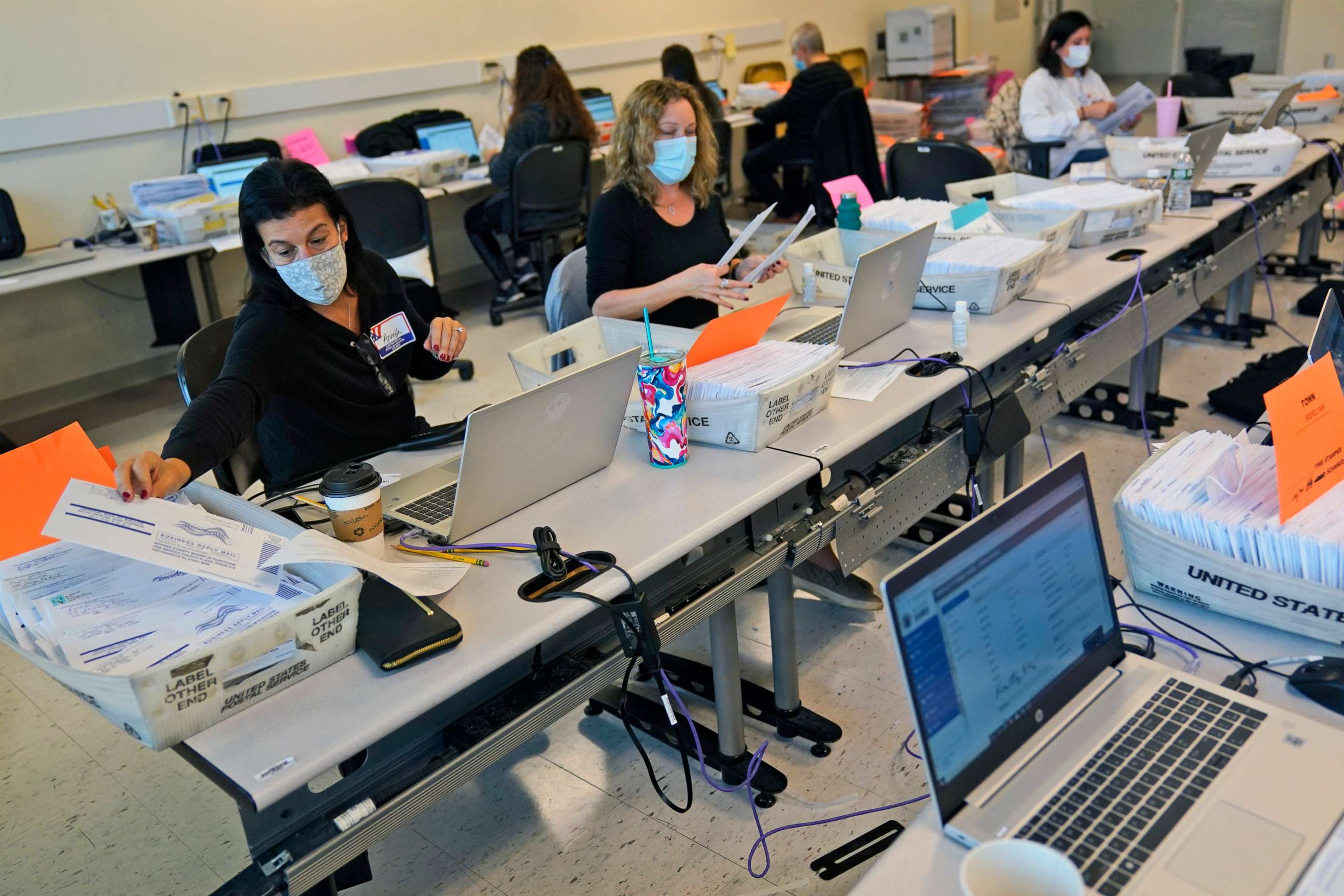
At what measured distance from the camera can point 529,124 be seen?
193 inches

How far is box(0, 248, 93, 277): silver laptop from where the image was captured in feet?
12.7

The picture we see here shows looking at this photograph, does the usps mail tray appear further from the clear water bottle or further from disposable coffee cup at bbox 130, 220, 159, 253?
disposable coffee cup at bbox 130, 220, 159, 253

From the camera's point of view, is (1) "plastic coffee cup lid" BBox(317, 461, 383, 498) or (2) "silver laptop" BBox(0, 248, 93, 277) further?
(2) "silver laptop" BBox(0, 248, 93, 277)

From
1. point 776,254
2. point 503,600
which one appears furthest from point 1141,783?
point 776,254

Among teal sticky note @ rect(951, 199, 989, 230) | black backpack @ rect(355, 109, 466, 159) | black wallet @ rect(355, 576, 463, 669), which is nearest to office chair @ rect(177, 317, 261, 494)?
black wallet @ rect(355, 576, 463, 669)

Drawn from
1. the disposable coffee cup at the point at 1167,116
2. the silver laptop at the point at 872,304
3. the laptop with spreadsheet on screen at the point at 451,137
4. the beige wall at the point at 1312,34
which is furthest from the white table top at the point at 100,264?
the beige wall at the point at 1312,34

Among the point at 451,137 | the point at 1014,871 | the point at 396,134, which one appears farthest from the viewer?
the point at 451,137

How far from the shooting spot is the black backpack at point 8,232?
4.00 meters

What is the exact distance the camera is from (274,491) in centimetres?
173

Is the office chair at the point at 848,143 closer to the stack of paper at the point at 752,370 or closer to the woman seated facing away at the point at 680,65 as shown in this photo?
the woman seated facing away at the point at 680,65

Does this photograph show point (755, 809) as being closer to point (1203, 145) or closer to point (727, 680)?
point (727, 680)

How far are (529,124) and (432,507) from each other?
371cm

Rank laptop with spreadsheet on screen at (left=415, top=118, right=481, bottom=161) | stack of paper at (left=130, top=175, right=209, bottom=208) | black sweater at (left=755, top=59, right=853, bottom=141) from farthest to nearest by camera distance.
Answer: black sweater at (left=755, top=59, right=853, bottom=141), laptop with spreadsheet on screen at (left=415, top=118, right=481, bottom=161), stack of paper at (left=130, top=175, right=209, bottom=208)

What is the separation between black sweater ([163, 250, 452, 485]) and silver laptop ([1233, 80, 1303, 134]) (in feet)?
11.4
